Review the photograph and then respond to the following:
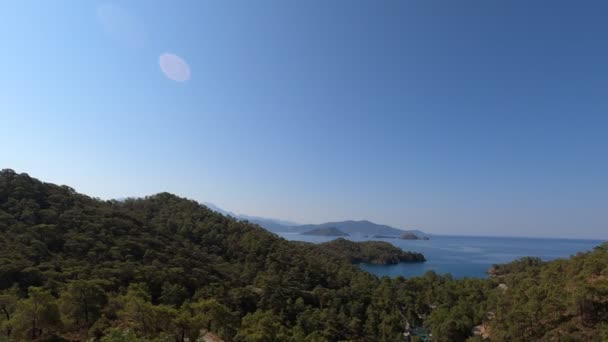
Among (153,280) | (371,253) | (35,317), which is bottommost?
(371,253)

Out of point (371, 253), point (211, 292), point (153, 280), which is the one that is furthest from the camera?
point (371, 253)

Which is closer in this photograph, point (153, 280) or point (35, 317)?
point (35, 317)

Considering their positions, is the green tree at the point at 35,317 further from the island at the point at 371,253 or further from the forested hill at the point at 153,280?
the island at the point at 371,253

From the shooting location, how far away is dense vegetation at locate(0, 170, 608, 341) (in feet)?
72.3

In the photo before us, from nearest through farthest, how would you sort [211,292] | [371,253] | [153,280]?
[153,280] → [211,292] → [371,253]

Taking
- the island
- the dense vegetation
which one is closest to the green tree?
the dense vegetation

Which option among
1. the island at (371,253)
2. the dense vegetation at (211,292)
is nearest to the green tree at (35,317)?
the dense vegetation at (211,292)

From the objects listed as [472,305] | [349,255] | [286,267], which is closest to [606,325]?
[472,305]

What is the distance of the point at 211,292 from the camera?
37.8 m

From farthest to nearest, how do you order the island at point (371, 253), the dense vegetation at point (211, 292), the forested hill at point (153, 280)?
the island at point (371, 253) → the dense vegetation at point (211, 292) → the forested hill at point (153, 280)

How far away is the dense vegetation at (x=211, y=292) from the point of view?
22.0 metres

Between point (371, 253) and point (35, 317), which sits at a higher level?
point (35, 317)

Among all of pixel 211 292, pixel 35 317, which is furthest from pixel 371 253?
pixel 35 317

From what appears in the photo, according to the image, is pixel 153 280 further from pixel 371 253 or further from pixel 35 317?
pixel 371 253
